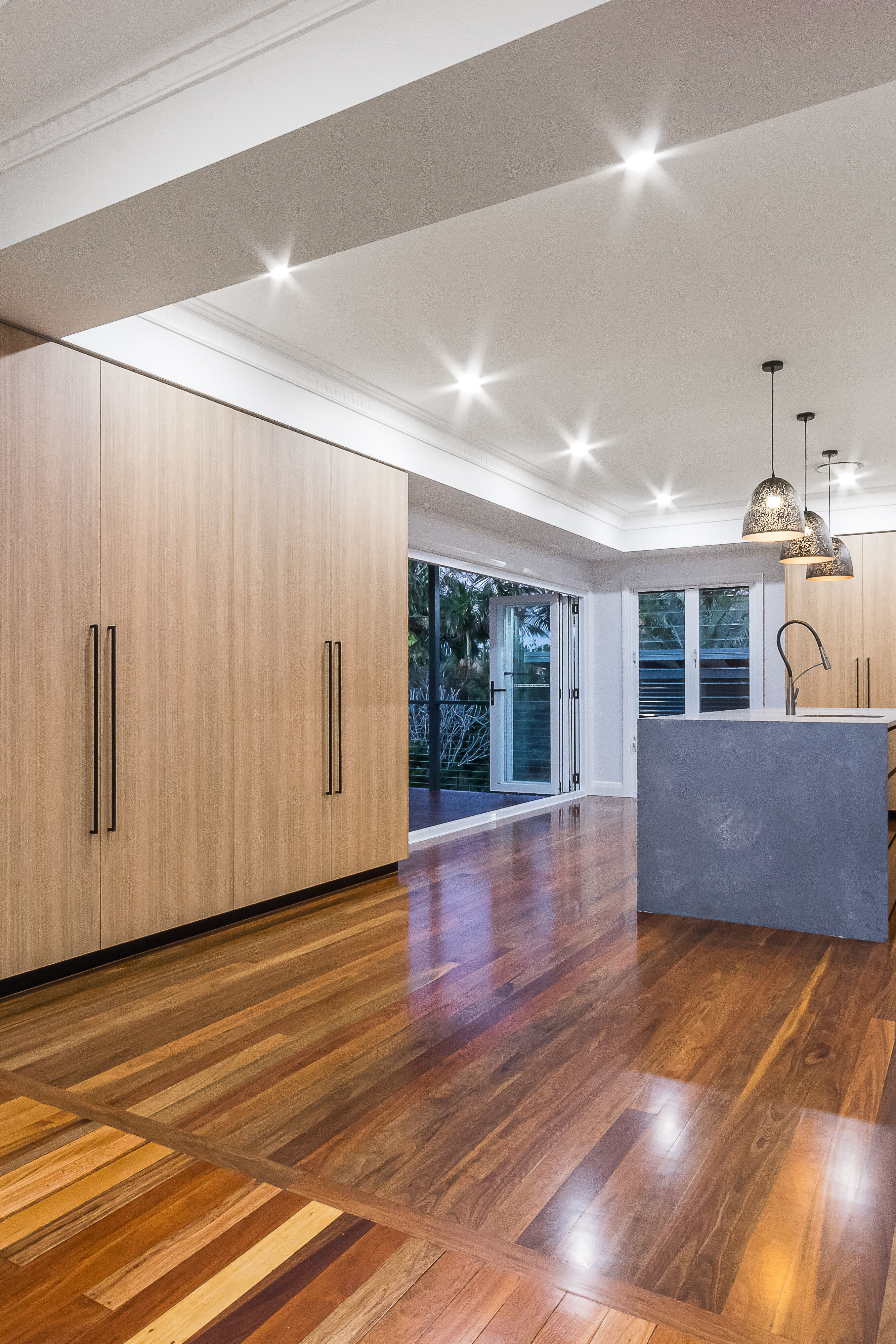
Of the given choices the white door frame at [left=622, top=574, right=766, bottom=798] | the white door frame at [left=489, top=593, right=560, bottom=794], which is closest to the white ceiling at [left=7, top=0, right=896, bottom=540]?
the white door frame at [left=622, top=574, right=766, bottom=798]

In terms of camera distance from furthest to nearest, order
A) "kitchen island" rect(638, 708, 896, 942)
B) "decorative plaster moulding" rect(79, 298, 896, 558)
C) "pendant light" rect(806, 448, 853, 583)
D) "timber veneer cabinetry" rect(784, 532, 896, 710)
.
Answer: "timber veneer cabinetry" rect(784, 532, 896, 710), "pendant light" rect(806, 448, 853, 583), "decorative plaster moulding" rect(79, 298, 896, 558), "kitchen island" rect(638, 708, 896, 942)

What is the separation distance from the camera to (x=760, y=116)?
1.92 meters

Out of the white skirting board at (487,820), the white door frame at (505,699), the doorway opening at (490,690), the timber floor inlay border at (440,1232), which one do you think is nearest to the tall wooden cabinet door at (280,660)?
the white skirting board at (487,820)

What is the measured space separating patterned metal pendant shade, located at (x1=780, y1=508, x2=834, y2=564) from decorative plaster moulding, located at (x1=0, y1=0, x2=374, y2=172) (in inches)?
140

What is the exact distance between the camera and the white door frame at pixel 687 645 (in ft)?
26.6

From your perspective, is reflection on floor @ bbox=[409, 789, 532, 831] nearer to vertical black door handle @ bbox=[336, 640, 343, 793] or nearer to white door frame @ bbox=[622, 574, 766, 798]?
white door frame @ bbox=[622, 574, 766, 798]

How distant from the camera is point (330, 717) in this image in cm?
444

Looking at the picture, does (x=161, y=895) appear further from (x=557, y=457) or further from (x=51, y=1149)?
(x=557, y=457)

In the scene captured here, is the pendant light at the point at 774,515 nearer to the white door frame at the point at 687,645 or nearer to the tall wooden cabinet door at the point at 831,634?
the tall wooden cabinet door at the point at 831,634

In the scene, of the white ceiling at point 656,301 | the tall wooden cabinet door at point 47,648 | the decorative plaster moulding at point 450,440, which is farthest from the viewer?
the decorative plaster moulding at point 450,440

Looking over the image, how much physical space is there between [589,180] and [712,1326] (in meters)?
2.89

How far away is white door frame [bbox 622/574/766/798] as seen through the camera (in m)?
8.10

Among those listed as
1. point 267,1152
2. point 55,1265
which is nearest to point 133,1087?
point 267,1152

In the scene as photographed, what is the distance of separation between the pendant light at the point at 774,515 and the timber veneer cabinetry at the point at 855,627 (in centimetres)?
323
